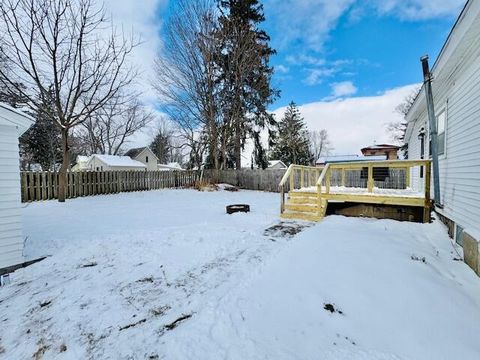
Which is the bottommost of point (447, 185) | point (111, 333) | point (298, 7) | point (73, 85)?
point (111, 333)

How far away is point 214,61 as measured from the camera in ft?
52.6

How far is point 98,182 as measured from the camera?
11922mm

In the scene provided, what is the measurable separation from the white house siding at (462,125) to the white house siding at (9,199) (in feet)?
20.2

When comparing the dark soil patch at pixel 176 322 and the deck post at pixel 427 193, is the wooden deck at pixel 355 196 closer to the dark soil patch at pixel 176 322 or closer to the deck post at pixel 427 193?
the deck post at pixel 427 193

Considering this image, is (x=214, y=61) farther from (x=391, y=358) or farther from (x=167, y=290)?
(x=391, y=358)

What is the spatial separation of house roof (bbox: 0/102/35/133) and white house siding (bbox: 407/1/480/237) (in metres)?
5.93

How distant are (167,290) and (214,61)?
16211 mm

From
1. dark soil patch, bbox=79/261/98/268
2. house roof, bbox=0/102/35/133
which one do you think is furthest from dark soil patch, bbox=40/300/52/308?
house roof, bbox=0/102/35/133

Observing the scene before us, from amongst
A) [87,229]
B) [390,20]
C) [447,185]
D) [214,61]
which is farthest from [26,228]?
[214,61]

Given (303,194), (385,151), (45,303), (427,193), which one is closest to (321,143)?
(385,151)

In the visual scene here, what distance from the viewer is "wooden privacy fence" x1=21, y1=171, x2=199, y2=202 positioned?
980 cm

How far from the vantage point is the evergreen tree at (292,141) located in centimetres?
2989

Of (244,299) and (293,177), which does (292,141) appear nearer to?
(293,177)

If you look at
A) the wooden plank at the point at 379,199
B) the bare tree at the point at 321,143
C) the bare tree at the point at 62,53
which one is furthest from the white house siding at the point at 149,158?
the bare tree at the point at 321,143
